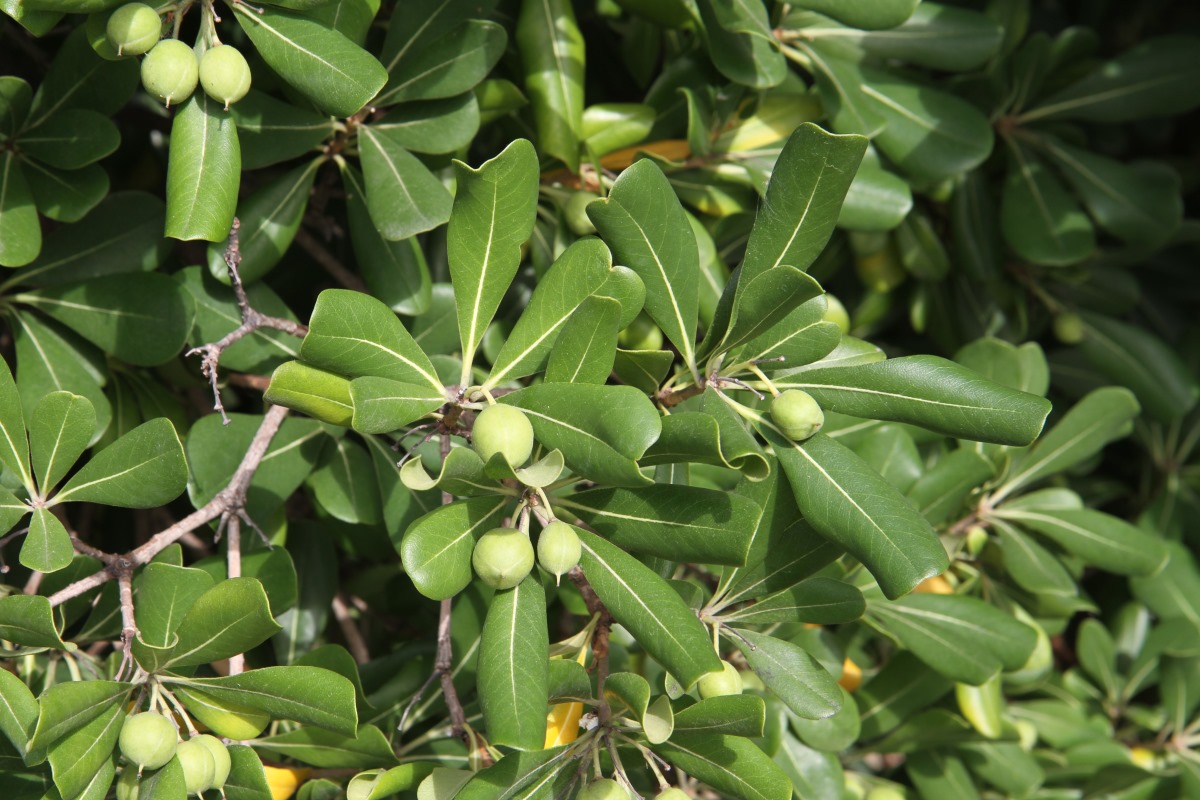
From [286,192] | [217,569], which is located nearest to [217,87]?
[286,192]

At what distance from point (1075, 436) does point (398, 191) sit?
1349mm

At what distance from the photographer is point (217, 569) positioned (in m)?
1.39

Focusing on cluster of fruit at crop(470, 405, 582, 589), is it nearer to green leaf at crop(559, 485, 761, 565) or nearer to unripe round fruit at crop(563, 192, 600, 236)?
green leaf at crop(559, 485, 761, 565)

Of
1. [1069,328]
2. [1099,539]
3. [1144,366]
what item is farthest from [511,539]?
[1144,366]

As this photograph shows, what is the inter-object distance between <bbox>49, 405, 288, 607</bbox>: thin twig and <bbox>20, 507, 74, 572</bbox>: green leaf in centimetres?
6

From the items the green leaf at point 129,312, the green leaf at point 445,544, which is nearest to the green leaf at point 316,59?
the green leaf at point 129,312

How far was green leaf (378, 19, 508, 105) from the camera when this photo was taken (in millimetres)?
1407

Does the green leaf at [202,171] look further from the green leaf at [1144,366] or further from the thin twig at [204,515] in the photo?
the green leaf at [1144,366]

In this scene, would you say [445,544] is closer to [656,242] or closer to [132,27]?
[656,242]

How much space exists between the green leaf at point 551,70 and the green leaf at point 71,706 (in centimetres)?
91

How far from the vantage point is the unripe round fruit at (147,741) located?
1.09m

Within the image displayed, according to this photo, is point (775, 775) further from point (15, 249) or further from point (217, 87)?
point (15, 249)

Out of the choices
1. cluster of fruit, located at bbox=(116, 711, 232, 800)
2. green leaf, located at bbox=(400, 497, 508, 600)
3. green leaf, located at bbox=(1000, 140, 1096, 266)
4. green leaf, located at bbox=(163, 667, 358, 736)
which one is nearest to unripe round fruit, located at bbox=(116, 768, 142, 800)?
cluster of fruit, located at bbox=(116, 711, 232, 800)

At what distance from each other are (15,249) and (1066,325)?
2.03 meters
